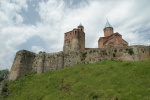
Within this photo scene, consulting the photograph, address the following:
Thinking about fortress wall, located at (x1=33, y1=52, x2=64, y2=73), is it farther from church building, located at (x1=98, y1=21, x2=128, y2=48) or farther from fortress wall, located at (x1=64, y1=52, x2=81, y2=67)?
church building, located at (x1=98, y1=21, x2=128, y2=48)

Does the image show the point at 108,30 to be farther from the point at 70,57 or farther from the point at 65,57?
the point at 65,57

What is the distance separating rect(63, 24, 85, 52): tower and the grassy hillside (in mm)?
10853

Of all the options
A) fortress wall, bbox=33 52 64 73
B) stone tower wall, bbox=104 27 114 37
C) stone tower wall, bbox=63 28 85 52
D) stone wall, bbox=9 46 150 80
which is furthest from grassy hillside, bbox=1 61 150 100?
stone tower wall, bbox=104 27 114 37

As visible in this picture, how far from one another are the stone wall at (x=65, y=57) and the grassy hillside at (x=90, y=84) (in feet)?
11.2

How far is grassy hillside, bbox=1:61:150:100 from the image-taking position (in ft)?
105

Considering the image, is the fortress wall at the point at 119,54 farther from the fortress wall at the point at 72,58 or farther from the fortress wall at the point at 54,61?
the fortress wall at the point at 54,61

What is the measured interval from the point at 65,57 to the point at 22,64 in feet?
33.3

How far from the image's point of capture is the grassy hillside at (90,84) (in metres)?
32.0

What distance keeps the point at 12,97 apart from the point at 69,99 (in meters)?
15.0

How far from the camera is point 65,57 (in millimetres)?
53781

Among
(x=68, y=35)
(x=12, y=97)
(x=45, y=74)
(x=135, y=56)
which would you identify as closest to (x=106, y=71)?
(x=135, y=56)

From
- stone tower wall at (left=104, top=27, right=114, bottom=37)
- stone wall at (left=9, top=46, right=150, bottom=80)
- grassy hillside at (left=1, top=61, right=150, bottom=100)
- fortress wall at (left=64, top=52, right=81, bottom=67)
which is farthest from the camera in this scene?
stone tower wall at (left=104, top=27, right=114, bottom=37)

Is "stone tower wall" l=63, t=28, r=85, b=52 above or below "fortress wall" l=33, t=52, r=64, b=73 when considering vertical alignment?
above

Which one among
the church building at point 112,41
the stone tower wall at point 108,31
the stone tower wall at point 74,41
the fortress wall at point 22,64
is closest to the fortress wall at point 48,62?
the fortress wall at point 22,64
